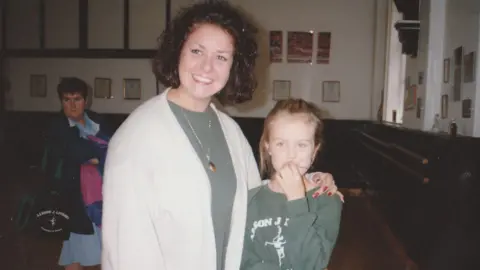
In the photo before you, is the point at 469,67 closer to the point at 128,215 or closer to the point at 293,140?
the point at 293,140

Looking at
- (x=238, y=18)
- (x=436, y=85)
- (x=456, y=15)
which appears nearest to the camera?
(x=238, y=18)

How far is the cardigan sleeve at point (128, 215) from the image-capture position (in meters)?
1.18

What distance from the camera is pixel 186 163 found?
1262 mm

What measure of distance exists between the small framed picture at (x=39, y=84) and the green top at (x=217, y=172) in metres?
5.95

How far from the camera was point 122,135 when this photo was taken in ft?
4.09

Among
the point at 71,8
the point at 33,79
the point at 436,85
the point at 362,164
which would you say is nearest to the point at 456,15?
the point at 436,85

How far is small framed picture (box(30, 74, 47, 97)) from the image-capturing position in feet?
21.8

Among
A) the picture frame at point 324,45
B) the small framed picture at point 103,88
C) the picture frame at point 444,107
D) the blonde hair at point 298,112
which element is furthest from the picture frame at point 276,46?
the blonde hair at point 298,112

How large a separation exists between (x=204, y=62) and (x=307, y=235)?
0.60m

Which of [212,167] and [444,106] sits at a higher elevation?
[444,106]

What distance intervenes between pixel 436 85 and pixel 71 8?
5.19 m

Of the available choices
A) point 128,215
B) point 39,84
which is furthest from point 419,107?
point 39,84

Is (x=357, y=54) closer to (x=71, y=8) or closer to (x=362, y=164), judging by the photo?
(x=362, y=164)

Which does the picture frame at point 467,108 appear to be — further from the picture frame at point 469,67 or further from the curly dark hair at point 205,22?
the curly dark hair at point 205,22
